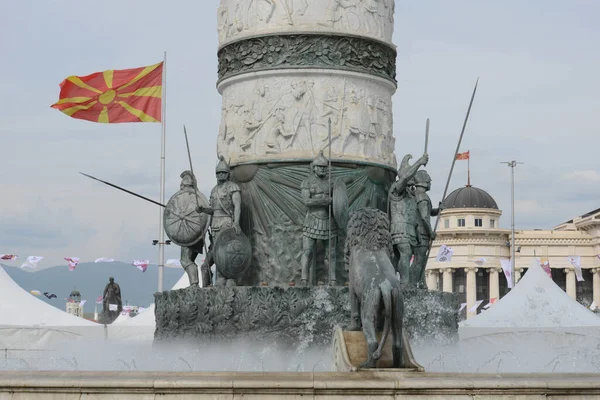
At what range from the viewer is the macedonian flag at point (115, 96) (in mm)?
24562

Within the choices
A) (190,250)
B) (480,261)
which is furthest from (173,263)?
(480,261)

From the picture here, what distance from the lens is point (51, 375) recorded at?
1026 centimetres

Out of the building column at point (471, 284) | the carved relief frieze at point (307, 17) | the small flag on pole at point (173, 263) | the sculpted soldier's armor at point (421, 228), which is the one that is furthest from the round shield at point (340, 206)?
the building column at point (471, 284)

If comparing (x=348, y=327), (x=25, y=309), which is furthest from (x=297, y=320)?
(x=25, y=309)

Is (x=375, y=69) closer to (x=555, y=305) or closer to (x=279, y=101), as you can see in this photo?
(x=279, y=101)

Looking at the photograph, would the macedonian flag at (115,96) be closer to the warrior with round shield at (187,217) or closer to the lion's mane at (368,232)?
the warrior with round shield at (187,217)

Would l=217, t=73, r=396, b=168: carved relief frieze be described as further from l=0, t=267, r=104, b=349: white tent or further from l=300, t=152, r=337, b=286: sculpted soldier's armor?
l=0, t=267, r=104, b=349: white tent

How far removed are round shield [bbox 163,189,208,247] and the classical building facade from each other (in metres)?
89.6

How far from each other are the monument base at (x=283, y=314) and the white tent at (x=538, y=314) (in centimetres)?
1250

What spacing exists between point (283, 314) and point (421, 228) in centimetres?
263

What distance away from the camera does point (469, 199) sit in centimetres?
11056

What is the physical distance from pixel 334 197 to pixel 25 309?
15.1 meters

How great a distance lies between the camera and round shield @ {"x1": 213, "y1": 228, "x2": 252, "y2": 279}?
55.2 ft

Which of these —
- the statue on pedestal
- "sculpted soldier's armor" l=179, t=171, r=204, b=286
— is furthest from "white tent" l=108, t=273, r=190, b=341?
"sculpted soldier's armor" l=179, t=171, r=204, b=286
